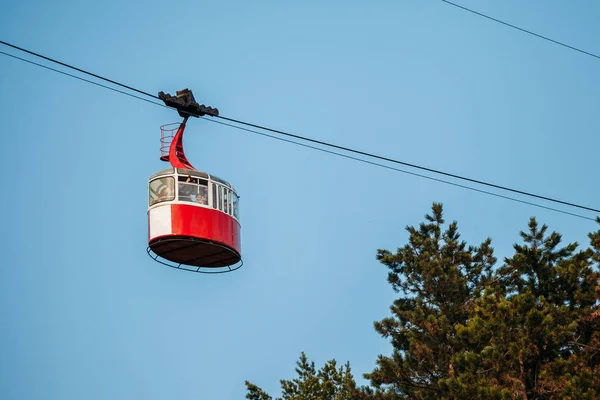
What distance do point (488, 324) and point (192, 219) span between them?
1028 cm

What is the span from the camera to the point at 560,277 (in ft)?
144

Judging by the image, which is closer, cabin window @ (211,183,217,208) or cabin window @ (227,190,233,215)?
cabin window @ (211,183,217,208)

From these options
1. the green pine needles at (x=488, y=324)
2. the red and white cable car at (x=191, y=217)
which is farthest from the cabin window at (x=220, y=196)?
the green pine needles at (x=488, y=324)

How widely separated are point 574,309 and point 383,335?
915 centimetres

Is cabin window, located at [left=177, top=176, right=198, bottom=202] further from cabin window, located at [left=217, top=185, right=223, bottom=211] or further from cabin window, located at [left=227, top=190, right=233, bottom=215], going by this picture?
cabin window, located at [left=227, top=190, right=233, bottom=215]

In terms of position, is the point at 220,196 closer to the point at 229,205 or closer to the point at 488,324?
the point at 229,205

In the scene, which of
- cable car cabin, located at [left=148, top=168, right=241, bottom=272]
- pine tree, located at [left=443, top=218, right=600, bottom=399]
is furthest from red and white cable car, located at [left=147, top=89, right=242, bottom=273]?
pine tree, located at [left=443, top=218, right=600, bottom=399]

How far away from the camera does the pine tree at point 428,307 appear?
4575 cm

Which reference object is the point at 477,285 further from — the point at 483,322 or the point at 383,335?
the point at 483,322

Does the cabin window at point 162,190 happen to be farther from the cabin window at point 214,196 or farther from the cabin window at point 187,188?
the cabin window at point 214,196

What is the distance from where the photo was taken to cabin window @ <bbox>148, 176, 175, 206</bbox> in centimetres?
3584

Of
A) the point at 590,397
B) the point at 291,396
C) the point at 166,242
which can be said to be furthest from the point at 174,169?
the point at 291,396

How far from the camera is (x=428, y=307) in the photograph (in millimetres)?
49125

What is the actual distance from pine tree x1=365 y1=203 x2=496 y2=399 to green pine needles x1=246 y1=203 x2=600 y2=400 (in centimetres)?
→ 4
